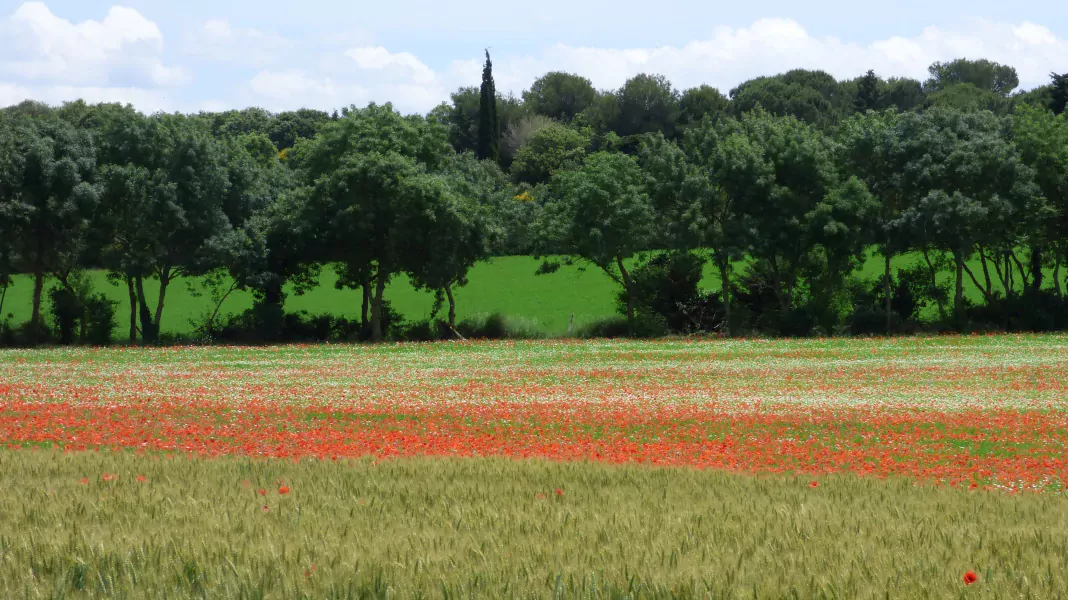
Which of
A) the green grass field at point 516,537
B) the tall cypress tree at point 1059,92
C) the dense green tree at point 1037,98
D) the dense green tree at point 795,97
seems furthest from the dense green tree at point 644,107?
the green grass field at point 516,537

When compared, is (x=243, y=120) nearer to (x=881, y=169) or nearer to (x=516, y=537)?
(x=881, y=169)

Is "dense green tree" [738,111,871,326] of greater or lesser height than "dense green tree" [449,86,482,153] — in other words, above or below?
below

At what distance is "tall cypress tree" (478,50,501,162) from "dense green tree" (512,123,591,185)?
3.59 m

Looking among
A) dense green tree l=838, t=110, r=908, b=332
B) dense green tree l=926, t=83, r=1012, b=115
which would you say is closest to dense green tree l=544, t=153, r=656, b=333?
dense green tree l=838, t=110, r=908, b=332

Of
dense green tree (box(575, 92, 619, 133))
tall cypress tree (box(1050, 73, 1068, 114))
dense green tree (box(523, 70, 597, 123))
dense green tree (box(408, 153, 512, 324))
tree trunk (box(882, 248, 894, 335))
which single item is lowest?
tree trunk (box(882, 248, 894, 335))

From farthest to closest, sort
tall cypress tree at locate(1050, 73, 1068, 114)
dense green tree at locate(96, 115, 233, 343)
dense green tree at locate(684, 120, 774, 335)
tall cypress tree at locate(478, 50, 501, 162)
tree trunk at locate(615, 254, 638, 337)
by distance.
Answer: tall cypress tree at locate(478, 50, 501, 162), tall cypress tree at locate(1050, 73, 1068, 114), tree trunk at locate(615, 254, 638, 337), dense green tree at locate(684, 120, 774, 335), dense green tree at locate(96, 115, 233, 343)

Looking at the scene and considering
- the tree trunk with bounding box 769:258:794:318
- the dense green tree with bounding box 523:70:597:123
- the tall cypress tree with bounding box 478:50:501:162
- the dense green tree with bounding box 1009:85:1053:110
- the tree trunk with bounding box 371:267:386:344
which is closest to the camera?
the tree trunk with bounding box 769:258:794:318

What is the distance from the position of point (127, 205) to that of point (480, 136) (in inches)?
2958

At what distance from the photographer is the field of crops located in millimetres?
6605

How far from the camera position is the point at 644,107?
506 ft

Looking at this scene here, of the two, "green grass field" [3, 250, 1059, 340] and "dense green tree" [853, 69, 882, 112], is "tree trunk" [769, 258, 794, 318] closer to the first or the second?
"green grass field" [3, 250, 1059, 340]

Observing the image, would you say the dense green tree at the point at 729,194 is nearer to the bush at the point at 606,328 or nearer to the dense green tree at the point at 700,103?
the bush at the point at 606,328

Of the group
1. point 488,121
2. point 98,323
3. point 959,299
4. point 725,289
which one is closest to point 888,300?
point 959,299

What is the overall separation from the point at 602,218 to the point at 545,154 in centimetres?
6818
